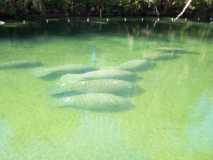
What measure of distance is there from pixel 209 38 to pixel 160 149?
11.9 meters

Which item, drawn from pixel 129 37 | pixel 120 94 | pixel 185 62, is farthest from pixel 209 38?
pixel 120 94

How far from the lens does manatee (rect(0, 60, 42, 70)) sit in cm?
986

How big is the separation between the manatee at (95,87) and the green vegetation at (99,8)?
13.4 m

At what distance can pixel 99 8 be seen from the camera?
25.3m

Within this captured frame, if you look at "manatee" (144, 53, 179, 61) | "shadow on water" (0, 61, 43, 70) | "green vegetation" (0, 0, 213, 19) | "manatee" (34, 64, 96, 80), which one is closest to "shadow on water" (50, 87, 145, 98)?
"manatee" (34, 64, 96, 80)

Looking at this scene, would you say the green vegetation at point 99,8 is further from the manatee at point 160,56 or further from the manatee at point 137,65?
the manatee at point 137,65

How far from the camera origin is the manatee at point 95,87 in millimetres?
7684

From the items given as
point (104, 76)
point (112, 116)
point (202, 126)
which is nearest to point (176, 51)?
point (104, 76)

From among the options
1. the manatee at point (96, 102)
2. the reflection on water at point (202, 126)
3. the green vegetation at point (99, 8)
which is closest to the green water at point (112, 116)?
the reflection on water at point (202, 126)

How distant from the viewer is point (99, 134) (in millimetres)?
6238

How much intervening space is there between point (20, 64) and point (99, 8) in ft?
52.1

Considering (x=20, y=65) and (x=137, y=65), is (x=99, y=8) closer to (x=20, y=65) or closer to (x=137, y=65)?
(x=137, y=65)

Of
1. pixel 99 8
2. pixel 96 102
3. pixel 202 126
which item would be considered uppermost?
pixel 99 8

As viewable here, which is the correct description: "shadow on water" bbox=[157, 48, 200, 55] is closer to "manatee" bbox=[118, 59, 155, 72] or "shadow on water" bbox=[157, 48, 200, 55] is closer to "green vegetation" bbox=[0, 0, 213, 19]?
"manatee" bbox=[118, 59, 155, 72]
